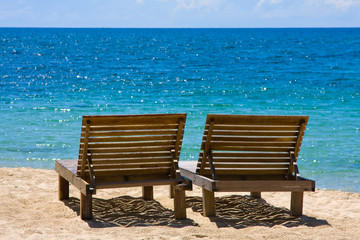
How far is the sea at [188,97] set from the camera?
10617 millimetres

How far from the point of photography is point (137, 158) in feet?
17.9

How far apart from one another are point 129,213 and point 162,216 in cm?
38

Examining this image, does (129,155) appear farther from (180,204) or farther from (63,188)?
(63,188)

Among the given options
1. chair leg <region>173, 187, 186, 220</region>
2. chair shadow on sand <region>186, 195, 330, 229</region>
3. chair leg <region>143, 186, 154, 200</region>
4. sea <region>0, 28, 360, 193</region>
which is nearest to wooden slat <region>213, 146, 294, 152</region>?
chair leg <region>173, 187, 186, 220</region>

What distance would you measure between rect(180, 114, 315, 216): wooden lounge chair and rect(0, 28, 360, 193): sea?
2783 millimetres

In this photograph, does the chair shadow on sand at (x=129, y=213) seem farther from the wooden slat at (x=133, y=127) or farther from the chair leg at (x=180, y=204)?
the wooden slat at (x=133, y=127)

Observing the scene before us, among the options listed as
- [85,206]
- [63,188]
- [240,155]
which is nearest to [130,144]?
[85,206]

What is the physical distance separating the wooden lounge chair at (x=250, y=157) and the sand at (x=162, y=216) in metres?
0.34

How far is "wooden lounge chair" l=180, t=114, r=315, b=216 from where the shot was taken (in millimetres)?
5297

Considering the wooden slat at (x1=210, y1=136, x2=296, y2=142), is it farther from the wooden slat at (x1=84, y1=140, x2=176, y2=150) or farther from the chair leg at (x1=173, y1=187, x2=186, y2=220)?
the chair leg at (x1=173, y1=187, x2=186, y2=220)

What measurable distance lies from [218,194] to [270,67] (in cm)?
3122

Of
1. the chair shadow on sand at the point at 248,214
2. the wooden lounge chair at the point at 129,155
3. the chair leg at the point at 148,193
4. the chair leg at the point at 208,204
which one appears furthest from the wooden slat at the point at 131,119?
the chair leg at the point at 148,193

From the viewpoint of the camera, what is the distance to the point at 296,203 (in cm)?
569

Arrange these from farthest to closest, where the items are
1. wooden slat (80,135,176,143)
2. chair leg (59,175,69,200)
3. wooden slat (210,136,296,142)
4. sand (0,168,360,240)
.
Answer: chair leg (59,175,69,200), wooden slat (210,136,296,142), wooden slat (80,135,176,143), sand (0,168,360,240)
